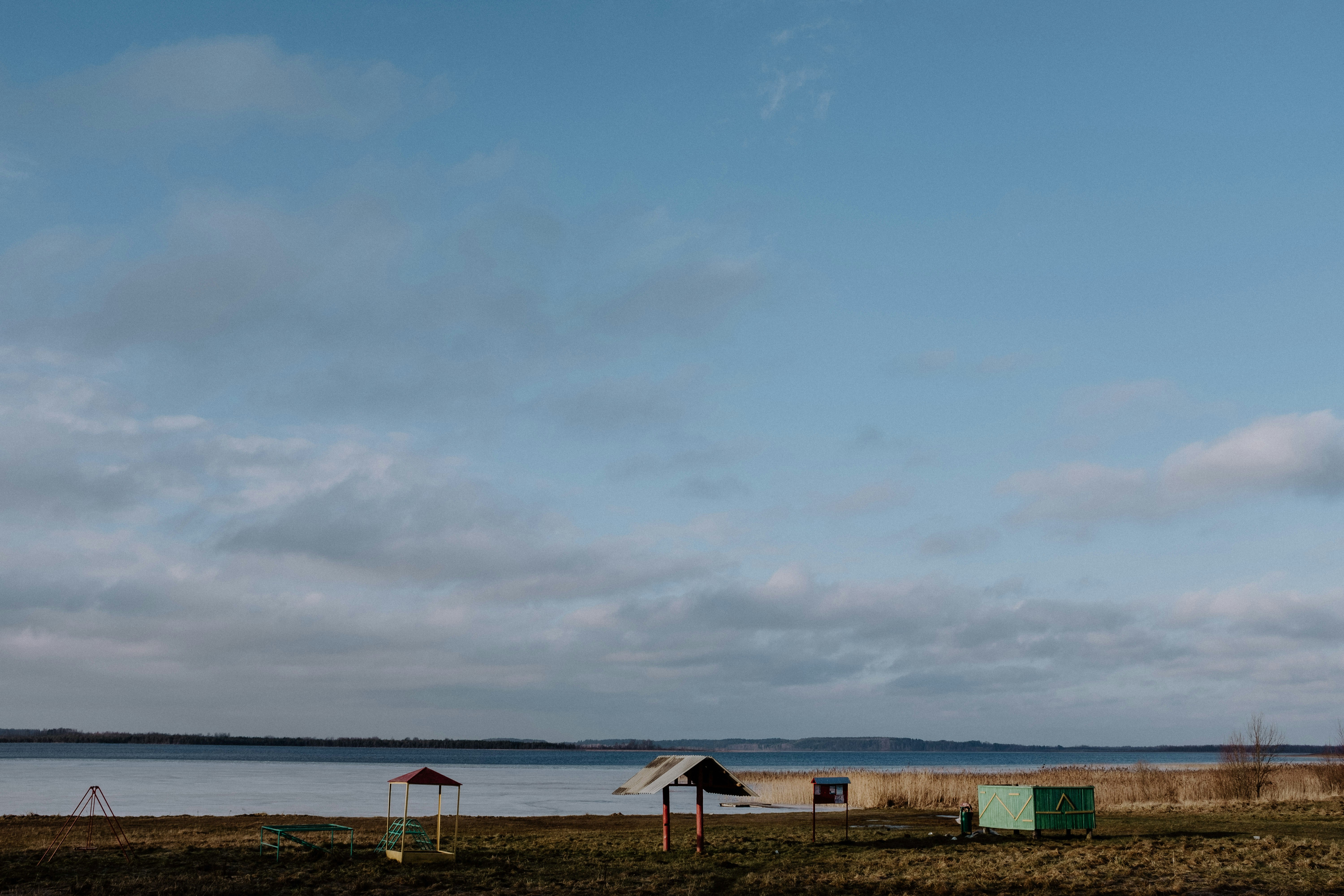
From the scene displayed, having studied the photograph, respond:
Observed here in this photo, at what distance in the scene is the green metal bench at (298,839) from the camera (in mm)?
30328

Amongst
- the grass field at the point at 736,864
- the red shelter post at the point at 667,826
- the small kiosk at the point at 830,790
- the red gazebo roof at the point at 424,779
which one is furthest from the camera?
the small kiosk at the point at 830,790

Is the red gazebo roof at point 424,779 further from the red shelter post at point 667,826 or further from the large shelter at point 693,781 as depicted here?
the red shelter post at point 667,826

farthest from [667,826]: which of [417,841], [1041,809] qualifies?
[1041,809]

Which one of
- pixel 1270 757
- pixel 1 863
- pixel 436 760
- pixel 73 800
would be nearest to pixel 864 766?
pixel 436 760

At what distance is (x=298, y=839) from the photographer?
1233 inches

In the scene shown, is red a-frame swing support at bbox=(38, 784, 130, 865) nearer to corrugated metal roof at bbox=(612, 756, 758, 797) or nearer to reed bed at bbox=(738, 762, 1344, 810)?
corrugated metal roof at bbox=(612, 756, 758, 797)

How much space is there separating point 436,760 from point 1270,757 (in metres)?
137

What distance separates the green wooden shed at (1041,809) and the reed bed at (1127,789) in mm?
13626

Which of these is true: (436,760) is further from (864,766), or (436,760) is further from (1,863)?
(1,863)

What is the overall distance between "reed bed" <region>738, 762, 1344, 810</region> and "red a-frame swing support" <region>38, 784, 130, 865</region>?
112 ft

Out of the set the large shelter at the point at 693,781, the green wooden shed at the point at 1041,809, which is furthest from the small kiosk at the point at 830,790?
the green wooden shed at the point at 1041,809

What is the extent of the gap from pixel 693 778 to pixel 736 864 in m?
3.08

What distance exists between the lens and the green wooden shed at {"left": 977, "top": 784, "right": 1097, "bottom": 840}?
33.7 metres

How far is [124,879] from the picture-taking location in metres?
24.4
